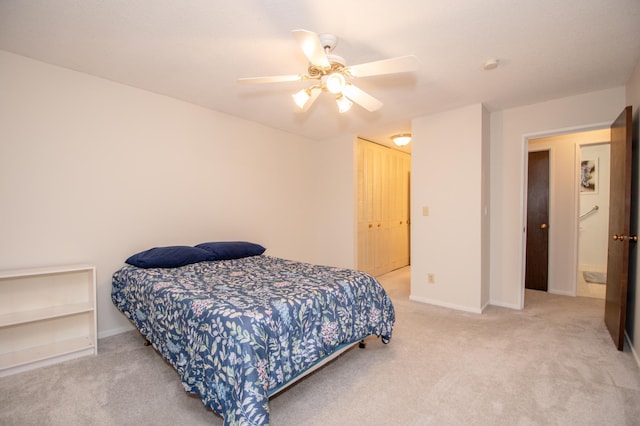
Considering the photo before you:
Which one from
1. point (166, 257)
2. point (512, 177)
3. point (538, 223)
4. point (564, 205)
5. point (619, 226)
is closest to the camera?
point (619, 226)

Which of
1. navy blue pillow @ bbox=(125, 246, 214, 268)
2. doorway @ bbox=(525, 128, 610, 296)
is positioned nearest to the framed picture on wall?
doorway @ bbox=(525, 128, 610, 296)

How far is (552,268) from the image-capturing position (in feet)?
13.7

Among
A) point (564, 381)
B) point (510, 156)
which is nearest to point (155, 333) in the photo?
point (564, 381)

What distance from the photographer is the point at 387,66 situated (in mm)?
1815

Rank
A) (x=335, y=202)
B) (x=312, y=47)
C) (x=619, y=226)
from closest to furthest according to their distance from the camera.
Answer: (x=312, y=47)
(x=619, y=226)
(x=335, y=202)

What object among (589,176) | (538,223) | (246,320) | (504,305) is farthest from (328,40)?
(589,176)

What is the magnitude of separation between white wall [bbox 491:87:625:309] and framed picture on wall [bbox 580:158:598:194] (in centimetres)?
309

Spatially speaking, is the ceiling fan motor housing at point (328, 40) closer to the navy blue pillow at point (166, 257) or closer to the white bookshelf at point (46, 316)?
the navy blue pillow at point (166, 257)

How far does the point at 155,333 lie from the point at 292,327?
1.09 m

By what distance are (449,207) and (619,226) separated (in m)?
1.43

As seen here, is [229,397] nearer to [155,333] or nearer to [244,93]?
[155,333]

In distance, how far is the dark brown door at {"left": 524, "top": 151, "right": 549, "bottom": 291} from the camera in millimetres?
4242

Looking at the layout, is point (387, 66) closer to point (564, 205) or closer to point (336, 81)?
point (336, 81)

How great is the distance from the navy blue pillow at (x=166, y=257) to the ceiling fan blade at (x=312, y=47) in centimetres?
205
